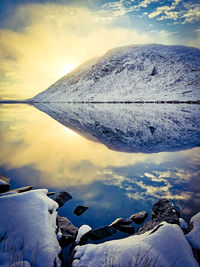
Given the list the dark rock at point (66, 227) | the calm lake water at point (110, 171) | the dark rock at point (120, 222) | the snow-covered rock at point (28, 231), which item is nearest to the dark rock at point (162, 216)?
the dark rock at point (120, 222)

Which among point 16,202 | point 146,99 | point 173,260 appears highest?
point 146,99

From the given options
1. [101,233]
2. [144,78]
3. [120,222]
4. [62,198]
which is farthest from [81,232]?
[144,78]

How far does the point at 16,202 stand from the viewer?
3447mm

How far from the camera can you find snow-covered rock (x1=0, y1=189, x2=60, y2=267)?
252 cm

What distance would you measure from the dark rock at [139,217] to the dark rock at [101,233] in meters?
0.70

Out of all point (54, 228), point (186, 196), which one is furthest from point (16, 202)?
point (186, 196)

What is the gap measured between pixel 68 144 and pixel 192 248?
9.33 metres

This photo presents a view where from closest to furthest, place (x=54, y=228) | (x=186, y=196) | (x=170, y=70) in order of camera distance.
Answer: (x=54, y=228), (x=186, y=196), (x=170, y=70)

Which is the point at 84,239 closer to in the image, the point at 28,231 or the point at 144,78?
the point at 28,231

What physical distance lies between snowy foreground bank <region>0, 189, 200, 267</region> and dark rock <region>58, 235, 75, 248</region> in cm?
15

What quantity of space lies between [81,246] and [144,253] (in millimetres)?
1241

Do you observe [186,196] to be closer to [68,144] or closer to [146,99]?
[68,144]

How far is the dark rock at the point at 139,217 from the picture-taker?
4.06 metres

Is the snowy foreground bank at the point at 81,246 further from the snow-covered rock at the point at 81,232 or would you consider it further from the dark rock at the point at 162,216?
the dark rock at the point at 162,216
